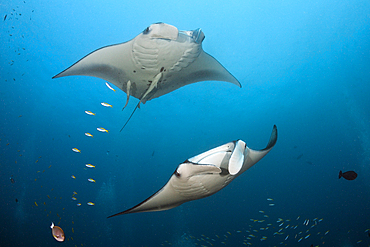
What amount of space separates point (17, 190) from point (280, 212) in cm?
1845

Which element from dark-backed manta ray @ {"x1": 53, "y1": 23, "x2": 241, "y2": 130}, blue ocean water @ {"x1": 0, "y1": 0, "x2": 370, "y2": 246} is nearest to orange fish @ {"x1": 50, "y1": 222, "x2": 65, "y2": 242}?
dark-backed manta ray @ {"x1": 53, "y1": 23, "x2": 241, "y2": 130}

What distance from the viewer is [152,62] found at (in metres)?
2.89

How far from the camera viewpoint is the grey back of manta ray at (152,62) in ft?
8.72

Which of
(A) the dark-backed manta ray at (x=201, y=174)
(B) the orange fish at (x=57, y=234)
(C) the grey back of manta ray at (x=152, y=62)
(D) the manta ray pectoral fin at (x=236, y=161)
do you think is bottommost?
(B) the orange fish at (x=57, y=234)

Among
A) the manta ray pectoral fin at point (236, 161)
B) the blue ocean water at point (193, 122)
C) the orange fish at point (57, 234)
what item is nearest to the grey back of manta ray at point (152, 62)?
the manta ray pectoral fin at point (236, 161)

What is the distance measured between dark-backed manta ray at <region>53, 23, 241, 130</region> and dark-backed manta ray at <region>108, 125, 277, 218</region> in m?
1.68

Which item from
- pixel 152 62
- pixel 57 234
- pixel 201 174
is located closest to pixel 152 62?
pixel 152 62

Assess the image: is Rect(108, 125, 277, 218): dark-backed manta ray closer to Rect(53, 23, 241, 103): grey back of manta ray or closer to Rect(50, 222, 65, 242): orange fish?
Rect(53, 23, 241, 103): grey back of manta ray

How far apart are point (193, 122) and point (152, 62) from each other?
651 centimetres

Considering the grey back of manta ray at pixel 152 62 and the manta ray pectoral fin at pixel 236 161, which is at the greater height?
the grey back of manta ray at pixel 152 62

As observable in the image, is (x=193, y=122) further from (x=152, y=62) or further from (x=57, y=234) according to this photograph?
(x=57, y=234)

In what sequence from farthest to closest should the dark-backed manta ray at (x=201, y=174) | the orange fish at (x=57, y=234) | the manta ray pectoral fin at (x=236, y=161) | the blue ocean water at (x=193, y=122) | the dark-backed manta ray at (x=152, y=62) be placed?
the blue ocean water at (x=193, y=122) → the orange fish at (x=57, y=234) → the dark-backed manta ray at (x=152, y=62) → the dark-backed manta ray at (x=201, y=174) → the manta ray pectoral fin at (x=236, y=161)

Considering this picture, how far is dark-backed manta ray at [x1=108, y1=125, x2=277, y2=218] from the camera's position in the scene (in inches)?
67.6

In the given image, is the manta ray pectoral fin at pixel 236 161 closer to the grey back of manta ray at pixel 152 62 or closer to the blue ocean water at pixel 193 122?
the grey back of manta ray at pixel 152 62
